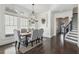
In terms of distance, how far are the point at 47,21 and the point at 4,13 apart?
10.8 feet

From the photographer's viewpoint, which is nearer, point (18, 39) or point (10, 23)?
point (18, 39)

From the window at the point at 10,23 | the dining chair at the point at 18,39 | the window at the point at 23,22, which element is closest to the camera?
the dining chair at the point at 18,39

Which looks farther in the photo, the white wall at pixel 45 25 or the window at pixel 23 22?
the white wall at pixel 45 25

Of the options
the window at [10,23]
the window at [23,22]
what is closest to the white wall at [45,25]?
the window at [23,22]

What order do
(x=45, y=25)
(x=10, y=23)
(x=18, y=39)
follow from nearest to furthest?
(x=18, y=39) → (x=10, y=23) → (x=45, y=25)

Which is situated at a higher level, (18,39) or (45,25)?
(45,25)

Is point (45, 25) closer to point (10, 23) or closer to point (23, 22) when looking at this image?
point (23, 22)

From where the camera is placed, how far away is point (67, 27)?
562cm

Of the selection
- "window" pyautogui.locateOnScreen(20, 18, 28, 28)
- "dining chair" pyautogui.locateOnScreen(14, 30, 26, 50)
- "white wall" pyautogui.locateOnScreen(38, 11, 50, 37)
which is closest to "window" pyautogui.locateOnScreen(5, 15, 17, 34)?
"window" pyautogui.locateOnScreen(20, 18, 28, 28)

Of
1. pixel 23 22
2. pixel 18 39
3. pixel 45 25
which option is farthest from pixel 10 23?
pixel 45 25

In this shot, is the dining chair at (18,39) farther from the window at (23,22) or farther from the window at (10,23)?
the window at (23,22)

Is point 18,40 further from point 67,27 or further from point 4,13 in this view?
point 67,27

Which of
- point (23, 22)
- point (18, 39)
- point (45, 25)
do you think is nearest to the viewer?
point (18, 39)
